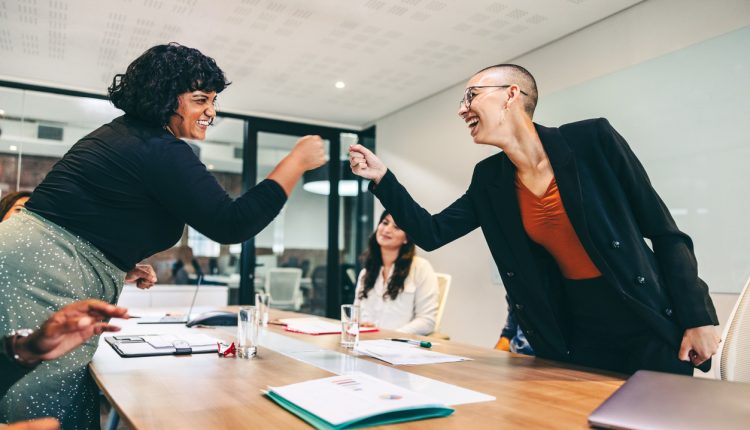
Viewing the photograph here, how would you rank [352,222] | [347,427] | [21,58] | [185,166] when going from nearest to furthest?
[347,427] < [185,166] < [21,58] < [352,222]

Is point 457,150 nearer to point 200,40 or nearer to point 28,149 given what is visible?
point 200,40

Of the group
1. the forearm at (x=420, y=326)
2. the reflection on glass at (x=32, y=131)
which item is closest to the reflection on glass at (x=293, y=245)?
the reflection on glass at (x=32, y=131)

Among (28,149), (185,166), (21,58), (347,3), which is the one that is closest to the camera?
(185,166)

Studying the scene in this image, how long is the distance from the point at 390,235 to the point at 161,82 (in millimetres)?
1981

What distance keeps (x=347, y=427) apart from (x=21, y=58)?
509cm

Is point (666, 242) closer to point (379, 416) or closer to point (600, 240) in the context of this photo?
point (600, 240)

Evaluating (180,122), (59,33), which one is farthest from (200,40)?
(180,122)

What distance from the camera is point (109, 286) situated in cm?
131

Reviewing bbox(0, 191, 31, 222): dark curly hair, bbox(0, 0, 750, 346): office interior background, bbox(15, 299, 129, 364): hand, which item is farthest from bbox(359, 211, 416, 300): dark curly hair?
bbox(15, 299, 129, 364): hand

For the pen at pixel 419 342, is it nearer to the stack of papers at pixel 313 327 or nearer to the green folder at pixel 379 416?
the stack of papers at pixel 313 327

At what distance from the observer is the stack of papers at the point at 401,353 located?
58.5 inches

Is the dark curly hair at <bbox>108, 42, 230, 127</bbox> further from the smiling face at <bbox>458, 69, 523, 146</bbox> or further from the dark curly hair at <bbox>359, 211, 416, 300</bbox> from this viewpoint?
the dark curly hair at <bbox>359, 211, 416, 300</bbox>

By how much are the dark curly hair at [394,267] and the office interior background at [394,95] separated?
5.10 ft

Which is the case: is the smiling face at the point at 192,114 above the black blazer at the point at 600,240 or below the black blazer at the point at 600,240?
above
